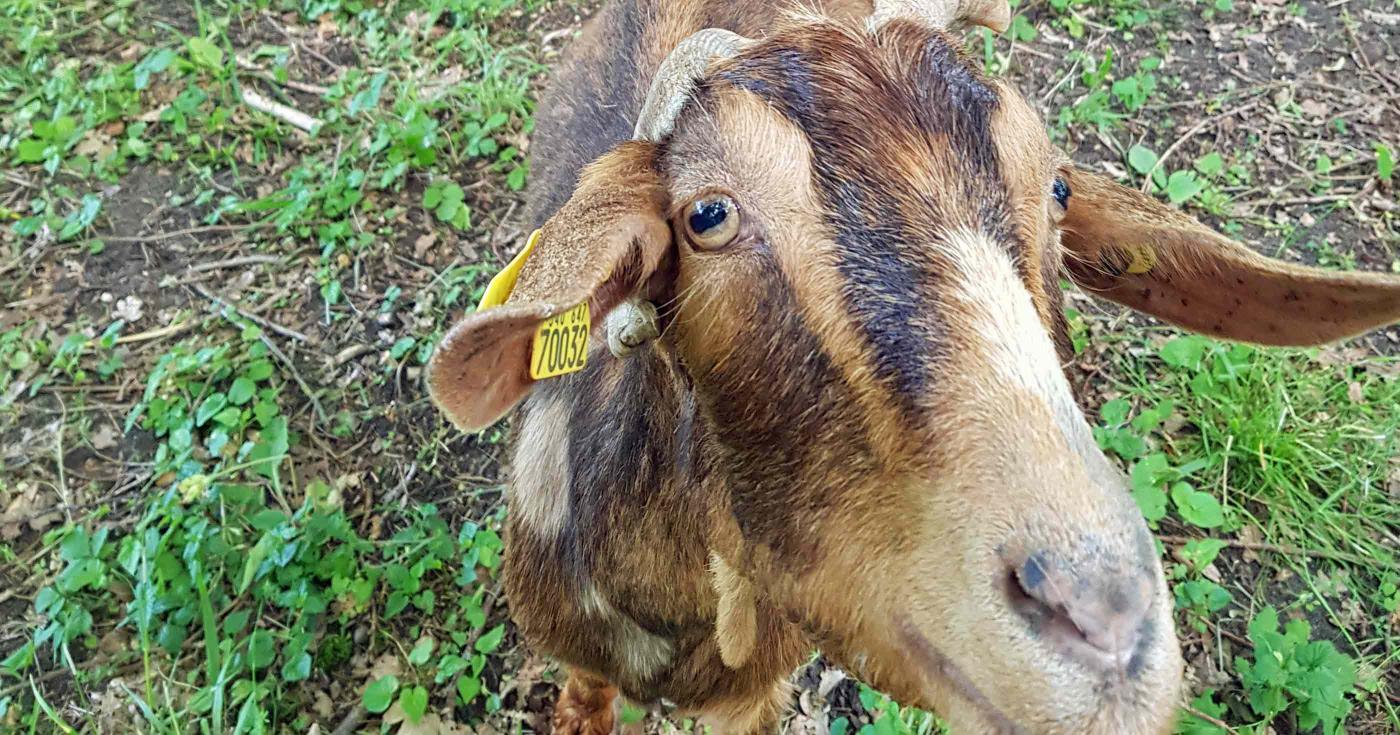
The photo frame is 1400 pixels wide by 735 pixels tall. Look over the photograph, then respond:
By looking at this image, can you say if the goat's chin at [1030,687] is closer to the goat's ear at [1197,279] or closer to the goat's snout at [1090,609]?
the goat's snout at [1090,609]

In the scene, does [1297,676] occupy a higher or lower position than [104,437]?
lower

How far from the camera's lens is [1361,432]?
146 inches

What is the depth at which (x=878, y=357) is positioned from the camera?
1.48 meters

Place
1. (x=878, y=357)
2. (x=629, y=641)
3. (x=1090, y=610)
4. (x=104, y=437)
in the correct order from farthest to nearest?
(x=104, y=437) < (x=629, y=641) < (x=878, y=357) < (x=1090, y=610)

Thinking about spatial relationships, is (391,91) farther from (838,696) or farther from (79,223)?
(838,696)

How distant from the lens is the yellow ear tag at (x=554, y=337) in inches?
62.9

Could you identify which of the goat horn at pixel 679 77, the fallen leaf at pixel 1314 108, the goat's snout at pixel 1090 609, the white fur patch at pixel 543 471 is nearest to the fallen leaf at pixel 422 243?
the white fur patch at pixel 543 471

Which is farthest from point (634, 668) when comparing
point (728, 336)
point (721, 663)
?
point (728, 336)

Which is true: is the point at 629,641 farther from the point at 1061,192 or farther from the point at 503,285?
the point at 1061,192

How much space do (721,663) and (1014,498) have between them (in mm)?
1432

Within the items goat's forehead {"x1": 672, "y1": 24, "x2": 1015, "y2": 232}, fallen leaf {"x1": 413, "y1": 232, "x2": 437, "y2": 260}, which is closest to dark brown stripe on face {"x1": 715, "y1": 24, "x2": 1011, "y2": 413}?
goat's forehead {"x1": 672, "y1": 24, "x2": 1015, "y2": 232}

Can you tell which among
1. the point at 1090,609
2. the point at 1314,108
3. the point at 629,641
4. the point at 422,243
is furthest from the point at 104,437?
the point at 1314,108

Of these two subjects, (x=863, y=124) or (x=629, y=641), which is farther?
(x=629, y=641)

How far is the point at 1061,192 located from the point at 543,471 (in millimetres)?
1609
